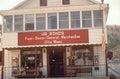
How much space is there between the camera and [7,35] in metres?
28.1

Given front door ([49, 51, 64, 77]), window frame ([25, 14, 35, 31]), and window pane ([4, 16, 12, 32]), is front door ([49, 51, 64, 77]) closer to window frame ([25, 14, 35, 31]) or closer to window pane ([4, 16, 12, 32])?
window frame ([25, 14, 35, 31])

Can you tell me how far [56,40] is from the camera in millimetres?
27141

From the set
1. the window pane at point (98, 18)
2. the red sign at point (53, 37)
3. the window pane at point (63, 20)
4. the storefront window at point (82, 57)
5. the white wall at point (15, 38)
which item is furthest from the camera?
the storefront window at point (82, 57)

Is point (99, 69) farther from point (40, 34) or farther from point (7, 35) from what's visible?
point (7, 35)

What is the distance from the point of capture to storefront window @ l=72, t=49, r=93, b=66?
2828cm

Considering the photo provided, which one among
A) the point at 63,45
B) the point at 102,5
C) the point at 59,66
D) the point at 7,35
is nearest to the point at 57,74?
the point at 59,66

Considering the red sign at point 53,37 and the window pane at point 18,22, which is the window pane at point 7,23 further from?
the red sign at point 53,37

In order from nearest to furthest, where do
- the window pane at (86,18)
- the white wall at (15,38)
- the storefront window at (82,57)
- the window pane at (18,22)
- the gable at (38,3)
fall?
the white wall at (15,38) → the window pane at (86,18) → the storefront window at (82,57) → the window pane at (18,22) → the gable at (38,3)

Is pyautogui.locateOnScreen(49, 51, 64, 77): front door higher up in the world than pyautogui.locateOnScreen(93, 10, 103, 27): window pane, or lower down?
lower down

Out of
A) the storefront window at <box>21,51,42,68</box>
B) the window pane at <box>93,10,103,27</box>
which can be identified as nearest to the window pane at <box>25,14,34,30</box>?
the storefront window at <box>21,51,42,68</box>

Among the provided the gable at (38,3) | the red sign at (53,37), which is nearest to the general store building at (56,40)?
the red sign at (53,37)

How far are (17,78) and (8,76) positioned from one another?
5.98 ft

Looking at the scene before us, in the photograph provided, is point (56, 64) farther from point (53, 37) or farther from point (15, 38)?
point (15, 38)

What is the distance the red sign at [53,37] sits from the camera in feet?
87.9
